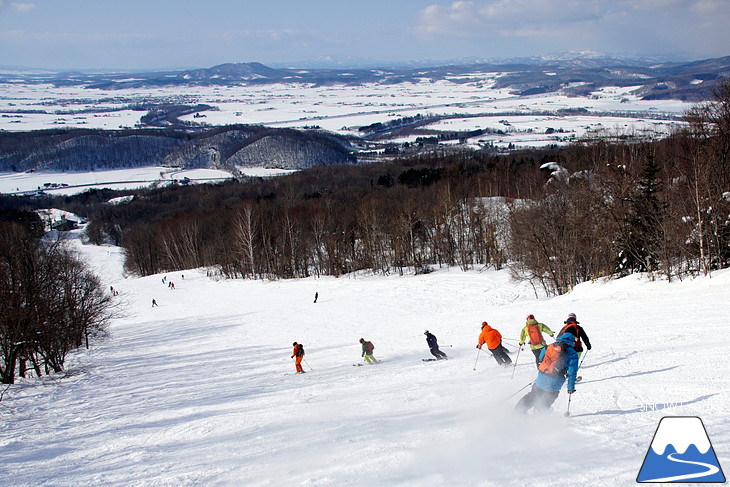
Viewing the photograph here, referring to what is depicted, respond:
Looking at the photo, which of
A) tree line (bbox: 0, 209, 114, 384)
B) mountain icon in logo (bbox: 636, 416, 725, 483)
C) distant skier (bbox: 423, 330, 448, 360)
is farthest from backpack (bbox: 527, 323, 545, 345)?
tree line (bbox: 0, 209, 114, 384)

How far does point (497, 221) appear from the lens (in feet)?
180

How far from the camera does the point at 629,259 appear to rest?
28406mm

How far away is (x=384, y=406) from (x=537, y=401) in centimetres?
388

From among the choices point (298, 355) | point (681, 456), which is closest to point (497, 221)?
point (298, 355)

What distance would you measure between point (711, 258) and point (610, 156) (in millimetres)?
27259

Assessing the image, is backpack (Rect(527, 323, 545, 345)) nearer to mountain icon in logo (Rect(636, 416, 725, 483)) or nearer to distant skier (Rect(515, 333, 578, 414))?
distant skier (Rect(515, 333, 578, 414))

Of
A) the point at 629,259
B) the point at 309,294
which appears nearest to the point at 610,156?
the point at 629,259

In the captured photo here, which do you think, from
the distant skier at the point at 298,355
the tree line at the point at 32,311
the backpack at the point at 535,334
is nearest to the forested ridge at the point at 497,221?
the backpack at the point at 535,334

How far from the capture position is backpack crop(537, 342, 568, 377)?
316 inches

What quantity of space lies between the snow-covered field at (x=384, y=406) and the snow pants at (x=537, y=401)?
0.73 ft

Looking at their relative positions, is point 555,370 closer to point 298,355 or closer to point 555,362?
point 555,362

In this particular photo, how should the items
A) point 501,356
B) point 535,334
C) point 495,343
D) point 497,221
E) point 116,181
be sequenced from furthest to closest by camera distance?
point 116,181
point 497,221
point 501,356
point 495,343
point 535,334

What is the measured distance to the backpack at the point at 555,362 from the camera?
8.04 m

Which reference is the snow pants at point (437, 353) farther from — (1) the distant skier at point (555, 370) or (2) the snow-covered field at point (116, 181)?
(2) the snow-covered field at point (116, 181)
